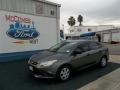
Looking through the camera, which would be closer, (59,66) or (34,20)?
(59,66)

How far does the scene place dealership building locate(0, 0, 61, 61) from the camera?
40.0 feet

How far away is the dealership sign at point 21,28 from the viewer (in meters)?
12.5

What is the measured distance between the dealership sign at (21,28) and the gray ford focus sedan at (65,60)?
203 inches

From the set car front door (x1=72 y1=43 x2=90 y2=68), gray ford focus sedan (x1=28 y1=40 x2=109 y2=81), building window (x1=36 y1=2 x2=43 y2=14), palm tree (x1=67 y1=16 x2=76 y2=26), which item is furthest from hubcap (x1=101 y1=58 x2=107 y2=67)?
palm tree (x1=67 y1=16 x2=76 y2=26)

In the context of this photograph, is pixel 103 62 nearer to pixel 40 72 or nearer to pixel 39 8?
pixel 40 72

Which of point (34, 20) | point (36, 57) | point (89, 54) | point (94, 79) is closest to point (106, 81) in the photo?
point (94, 79)

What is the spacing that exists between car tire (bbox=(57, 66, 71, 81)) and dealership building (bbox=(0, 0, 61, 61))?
5726 millimetres

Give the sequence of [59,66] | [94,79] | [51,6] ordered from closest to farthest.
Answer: [59,66]
[94,79]
[51,6]

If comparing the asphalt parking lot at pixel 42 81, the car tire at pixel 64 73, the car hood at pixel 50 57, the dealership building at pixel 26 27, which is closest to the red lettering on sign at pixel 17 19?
the dealership building at pixel 26 27

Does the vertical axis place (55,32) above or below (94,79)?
above

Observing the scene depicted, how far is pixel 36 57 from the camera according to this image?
7656mm

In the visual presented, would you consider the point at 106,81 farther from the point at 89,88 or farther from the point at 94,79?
the point at 89,88

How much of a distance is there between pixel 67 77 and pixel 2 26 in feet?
21.3

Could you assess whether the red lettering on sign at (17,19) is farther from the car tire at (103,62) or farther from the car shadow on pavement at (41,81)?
the car tire at (103,62)
